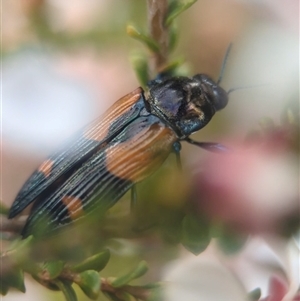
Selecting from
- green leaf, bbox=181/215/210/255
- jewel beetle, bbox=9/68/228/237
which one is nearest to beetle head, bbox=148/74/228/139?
jewel beetle, bbox=9/68/228/237

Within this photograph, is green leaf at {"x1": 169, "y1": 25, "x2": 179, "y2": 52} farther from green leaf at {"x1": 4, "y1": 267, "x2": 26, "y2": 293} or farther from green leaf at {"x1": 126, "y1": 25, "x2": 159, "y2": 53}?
green leaf at {"x1": 4, "y1": 267, "x2": 26, "y2": 293}

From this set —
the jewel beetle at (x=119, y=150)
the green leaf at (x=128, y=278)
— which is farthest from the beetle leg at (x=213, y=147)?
the green leaf at (x=128, y=278)

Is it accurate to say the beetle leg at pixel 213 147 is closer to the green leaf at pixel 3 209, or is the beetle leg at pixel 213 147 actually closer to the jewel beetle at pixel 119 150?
the jewel beetle at pixel 119 150

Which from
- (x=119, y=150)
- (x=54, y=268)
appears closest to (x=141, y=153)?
(x=119, y=150)

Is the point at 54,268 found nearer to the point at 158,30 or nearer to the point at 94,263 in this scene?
the point at 94,263

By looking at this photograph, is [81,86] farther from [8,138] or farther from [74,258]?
[74,258]

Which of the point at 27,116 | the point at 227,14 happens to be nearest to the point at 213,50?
the point at 227,14
